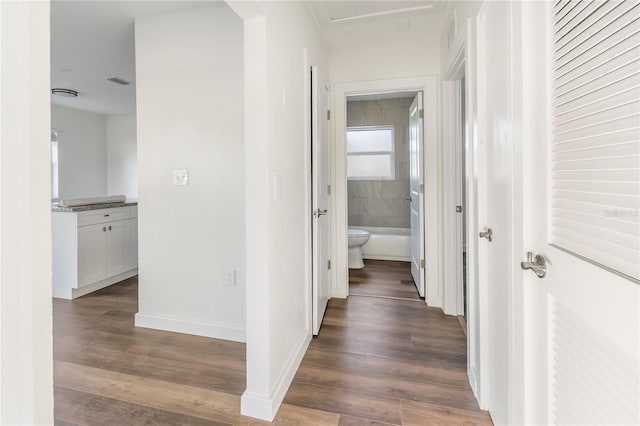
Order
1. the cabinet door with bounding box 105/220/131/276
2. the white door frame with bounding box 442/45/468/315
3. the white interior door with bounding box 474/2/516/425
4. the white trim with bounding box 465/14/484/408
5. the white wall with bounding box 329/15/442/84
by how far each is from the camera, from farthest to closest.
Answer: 1. the cabinet door with bounding box 105/220/131/276
2. the white wall with bounding box 329/15/442/84
3. the white door frame with bounding box 442/45/468/315
4. the white trim with bounding box 465/14/484/408
5. the white interior door with bounding box 474/2/516/425

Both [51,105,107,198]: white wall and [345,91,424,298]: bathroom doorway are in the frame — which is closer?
[345,91,424,298]: bathroom doorway

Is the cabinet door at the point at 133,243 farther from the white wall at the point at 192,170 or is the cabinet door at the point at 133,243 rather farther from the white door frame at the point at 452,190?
the white door frame at the point at 452,190

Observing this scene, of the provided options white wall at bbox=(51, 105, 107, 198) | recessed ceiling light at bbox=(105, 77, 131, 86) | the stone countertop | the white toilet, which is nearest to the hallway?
the white toilet

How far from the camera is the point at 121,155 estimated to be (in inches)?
235

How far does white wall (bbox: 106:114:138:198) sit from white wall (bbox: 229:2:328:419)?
5.20 m

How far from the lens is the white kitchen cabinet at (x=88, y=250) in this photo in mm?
3186

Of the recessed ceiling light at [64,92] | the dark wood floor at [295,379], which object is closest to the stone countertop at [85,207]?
the dark wood floor at [295,379]

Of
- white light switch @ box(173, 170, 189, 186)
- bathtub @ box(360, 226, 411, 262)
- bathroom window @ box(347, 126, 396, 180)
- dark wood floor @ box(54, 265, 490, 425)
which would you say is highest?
bathroom window @ box(347, 126, 396, 180)

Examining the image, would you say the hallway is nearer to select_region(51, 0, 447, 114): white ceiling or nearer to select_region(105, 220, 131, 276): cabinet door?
select_region(51, 0, 447, 114): white ceiling

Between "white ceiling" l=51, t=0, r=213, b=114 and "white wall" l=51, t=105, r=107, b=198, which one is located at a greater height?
"white ceiling" l=51, t=0, r=213, b=114

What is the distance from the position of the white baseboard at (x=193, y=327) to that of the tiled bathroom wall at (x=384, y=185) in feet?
10.3

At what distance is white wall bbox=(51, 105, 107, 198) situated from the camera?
207 inches

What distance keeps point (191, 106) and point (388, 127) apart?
10.9ft

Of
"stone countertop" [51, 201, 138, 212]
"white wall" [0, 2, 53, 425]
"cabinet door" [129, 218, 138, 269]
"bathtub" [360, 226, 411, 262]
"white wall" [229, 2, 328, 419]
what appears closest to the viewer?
"white wall" [0, 2, 53, 425]
